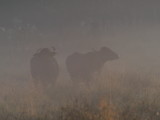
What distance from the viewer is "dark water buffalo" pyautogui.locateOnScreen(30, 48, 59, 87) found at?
16.6 metres

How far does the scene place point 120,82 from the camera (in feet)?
48.8

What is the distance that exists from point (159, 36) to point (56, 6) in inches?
993

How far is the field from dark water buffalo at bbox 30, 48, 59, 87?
70 centimetres

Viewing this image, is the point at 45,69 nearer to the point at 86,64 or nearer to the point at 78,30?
the point at 86,64

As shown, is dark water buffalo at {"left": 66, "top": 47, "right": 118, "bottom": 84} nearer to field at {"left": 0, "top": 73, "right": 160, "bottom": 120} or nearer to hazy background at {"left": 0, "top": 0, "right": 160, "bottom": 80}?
Result: field at {"left": 0, "top": 73, "right": 160, "bottom": 120}

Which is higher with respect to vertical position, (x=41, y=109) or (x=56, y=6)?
(x=56, y=6)

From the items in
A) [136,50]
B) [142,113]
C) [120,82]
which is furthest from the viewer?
[136,50]

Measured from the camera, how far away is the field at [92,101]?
349 inches

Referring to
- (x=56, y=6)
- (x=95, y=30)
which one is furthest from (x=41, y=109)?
(x=56, y=6)

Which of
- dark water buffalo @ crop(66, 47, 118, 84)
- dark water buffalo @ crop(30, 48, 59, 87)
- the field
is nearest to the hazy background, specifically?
dark water buffalo @ crop(30, 48, 59, 87)

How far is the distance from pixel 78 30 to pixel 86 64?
99.8 ft

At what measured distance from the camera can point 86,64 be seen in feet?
56.3

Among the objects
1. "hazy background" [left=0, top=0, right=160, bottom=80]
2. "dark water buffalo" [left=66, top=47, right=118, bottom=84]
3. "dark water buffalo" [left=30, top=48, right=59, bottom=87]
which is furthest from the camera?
"hazy background" [left=0, top=0, right=160, bottom=80]

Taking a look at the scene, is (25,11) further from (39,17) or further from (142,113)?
(142,113)
